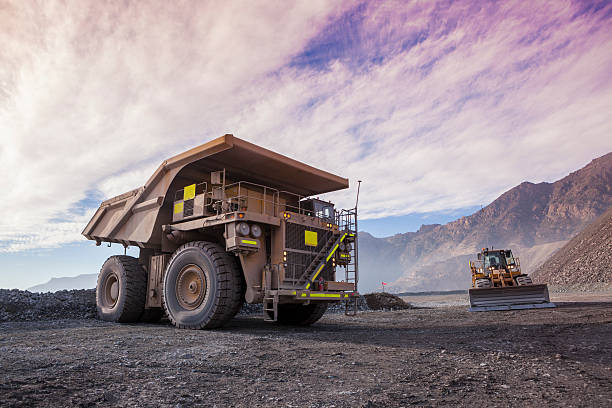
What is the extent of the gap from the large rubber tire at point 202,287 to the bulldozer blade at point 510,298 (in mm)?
9921

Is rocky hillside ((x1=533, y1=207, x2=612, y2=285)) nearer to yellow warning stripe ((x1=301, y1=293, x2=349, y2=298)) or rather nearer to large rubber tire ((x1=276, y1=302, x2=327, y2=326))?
large rubber tire ((x1=276, y1=302, x2=327, y2=326))

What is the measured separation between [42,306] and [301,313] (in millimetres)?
7583

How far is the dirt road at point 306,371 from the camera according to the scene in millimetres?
3346

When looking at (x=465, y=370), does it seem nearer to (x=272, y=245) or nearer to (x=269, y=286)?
(x=269, y=286)

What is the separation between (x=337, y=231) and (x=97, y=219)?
7.43 meters

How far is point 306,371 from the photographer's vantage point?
439 centimetres

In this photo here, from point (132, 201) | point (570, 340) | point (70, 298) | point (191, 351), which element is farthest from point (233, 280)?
point (70, 298)

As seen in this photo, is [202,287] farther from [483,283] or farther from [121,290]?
[483,283]

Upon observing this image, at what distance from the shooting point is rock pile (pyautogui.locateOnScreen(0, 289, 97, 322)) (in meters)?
11.2

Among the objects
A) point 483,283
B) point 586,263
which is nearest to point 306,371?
point 483,283

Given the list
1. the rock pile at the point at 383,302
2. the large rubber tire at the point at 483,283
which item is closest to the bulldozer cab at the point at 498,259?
the large rubber tire at the point at 483,283

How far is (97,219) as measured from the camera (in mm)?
12391

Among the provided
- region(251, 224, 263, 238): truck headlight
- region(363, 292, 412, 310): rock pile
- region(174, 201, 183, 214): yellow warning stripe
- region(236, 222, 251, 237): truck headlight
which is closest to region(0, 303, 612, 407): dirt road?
region(236, 222, 251, 237): truck headlight

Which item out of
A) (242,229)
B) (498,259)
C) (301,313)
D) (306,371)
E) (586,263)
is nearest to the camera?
(306,371)
